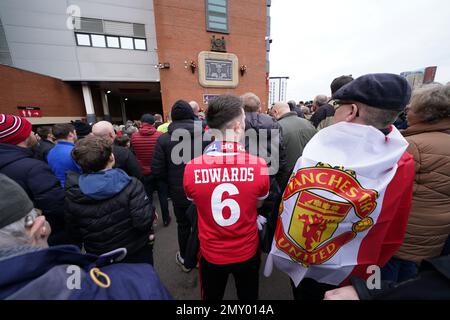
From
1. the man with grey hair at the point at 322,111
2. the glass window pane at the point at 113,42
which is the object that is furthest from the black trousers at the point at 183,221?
the glass window pane at the point at 113,42

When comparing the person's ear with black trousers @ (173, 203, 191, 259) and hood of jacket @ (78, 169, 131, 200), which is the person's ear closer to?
hood of jacket @ (78, 169, 131, 200)

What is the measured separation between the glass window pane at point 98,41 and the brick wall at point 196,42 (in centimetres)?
373

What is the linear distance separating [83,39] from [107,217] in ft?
50.6

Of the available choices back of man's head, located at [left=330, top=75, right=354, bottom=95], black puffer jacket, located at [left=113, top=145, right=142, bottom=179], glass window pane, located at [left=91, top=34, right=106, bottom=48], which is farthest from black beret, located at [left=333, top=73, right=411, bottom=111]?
glass window pane, located at [left=91, top=34, right=106, bottom=48]

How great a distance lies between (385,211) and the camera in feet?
3.39

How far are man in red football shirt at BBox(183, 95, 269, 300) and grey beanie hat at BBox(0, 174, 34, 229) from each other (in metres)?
0.80

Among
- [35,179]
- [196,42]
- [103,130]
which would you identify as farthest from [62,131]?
[196,42]

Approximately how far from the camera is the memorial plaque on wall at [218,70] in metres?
12.7

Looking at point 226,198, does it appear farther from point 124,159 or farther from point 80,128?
point 80,128

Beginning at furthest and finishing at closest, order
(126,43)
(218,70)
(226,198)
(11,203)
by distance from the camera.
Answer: (218,70) < (126,43) < (226,198) < (11,203)

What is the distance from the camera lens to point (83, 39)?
11.9 meters

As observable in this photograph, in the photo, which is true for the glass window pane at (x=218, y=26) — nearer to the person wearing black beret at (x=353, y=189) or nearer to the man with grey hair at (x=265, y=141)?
the man with grey hair at (x=265, y=141)

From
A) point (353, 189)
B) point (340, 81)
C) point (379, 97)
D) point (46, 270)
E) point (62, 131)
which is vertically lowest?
point (46, 270)
